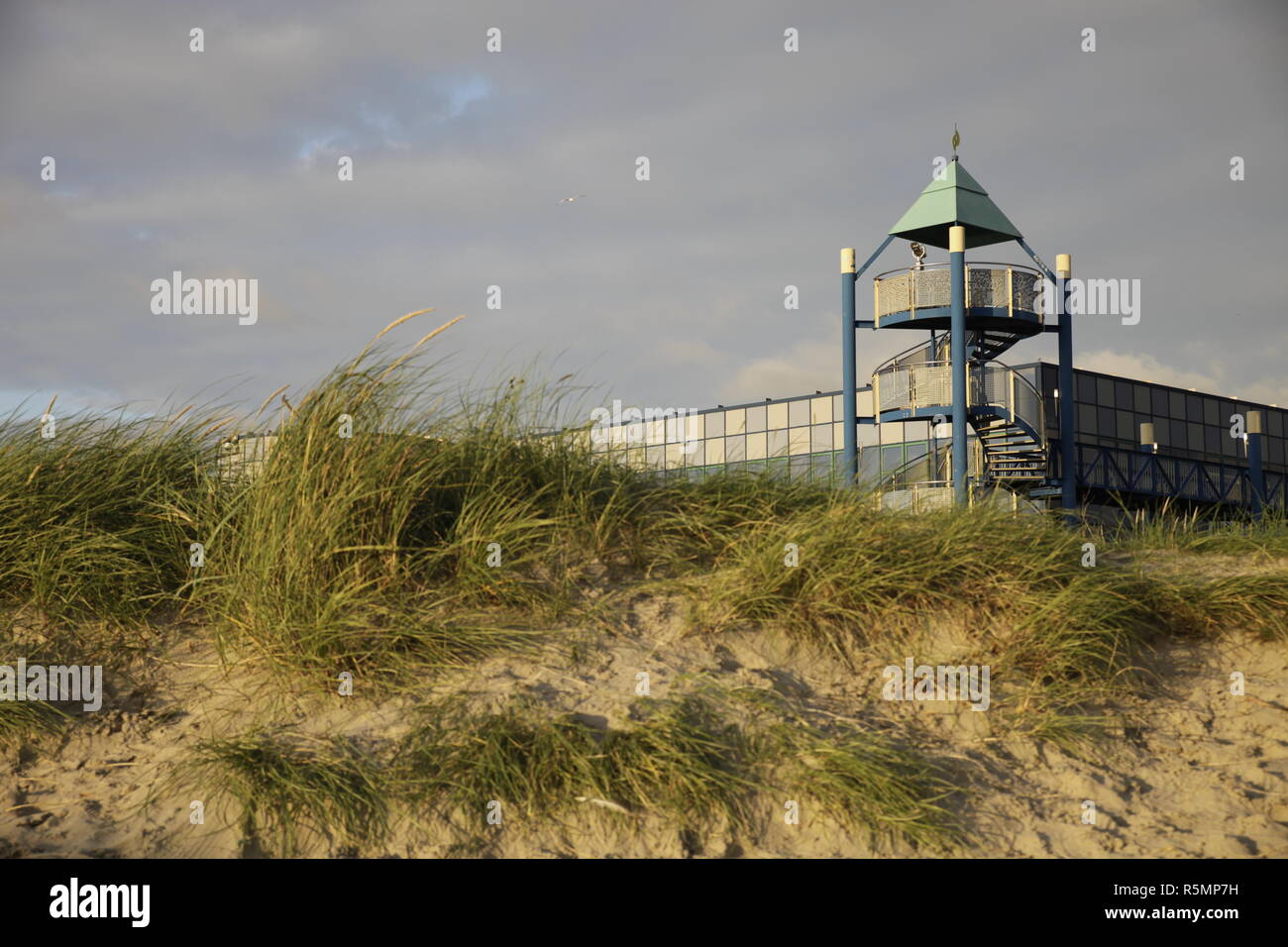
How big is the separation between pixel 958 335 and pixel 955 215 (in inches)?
98.4

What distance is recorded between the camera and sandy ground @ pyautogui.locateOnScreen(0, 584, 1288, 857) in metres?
4.46

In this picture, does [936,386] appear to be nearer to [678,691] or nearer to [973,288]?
[973,288]

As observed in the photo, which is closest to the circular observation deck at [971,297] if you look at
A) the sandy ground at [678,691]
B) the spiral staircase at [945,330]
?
the spiral staircase at [945,330]

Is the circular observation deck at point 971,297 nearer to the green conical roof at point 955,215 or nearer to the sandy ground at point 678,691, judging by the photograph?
the green conical roof at point 955,215

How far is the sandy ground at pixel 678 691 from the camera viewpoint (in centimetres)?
446

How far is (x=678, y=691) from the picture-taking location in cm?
512

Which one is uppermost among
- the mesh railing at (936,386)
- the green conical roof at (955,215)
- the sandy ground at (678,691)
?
the green conical roof at (955,215)

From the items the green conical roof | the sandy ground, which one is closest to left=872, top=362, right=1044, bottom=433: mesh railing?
the green conical roof

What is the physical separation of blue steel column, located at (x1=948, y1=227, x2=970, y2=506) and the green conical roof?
52 cm

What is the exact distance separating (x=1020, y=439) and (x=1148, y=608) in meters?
17.1

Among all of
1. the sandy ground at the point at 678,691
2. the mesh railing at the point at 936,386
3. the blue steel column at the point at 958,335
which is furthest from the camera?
the mesh railing at the point at 936,386

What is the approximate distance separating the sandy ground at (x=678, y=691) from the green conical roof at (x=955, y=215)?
53.3ft

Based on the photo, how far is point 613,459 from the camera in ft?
22.0
